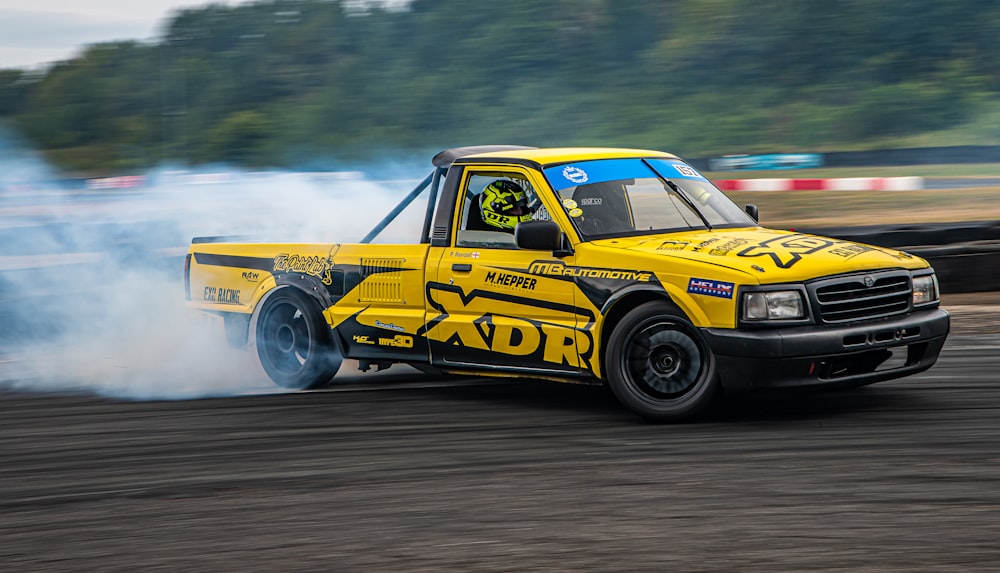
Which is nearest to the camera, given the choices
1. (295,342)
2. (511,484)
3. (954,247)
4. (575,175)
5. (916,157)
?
(511,484)

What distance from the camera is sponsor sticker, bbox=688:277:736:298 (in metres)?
6.60

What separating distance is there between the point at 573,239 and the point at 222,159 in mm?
44388

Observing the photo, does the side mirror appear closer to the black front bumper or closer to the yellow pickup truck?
the yellow pickup truck

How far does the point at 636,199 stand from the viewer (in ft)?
25.9

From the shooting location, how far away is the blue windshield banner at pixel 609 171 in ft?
Result: 25.5

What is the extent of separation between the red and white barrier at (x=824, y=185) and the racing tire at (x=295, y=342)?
16.3 metres

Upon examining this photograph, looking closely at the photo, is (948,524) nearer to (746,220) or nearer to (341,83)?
(746,220)

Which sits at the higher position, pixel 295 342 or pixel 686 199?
pixel 686 199

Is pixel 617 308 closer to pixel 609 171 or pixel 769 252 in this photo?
pixel 769 252

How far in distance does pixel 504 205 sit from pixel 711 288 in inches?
69.8

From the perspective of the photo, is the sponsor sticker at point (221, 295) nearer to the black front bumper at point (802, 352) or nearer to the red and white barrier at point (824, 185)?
the black front bumper at point (802, 352)

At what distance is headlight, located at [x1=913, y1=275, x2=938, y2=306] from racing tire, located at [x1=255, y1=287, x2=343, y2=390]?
3.93m

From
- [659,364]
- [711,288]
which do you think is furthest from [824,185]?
[711,288]

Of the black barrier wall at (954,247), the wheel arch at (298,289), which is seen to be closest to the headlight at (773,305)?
the wheel arch at (298,289)
